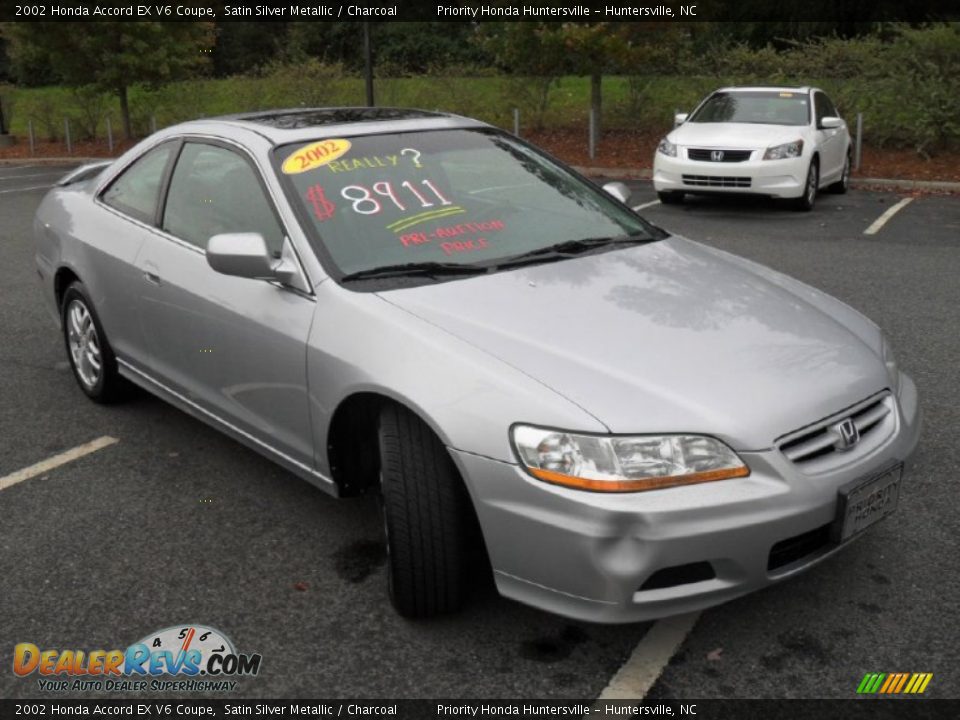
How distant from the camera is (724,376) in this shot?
9.59ft

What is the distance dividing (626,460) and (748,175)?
374 inches

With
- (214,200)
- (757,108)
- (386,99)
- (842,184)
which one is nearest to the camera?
(214,200)

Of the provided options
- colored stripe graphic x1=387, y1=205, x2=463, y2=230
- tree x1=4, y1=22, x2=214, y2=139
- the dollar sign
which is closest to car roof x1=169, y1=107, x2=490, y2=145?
the dollar sign

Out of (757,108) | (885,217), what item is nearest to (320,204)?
(885,217)

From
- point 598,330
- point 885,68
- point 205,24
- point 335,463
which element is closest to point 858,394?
point 598,330

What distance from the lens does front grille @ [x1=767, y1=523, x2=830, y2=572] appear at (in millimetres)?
2822

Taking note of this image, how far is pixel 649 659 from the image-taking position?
2984 millimetres

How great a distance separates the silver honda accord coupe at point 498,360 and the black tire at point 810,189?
25.2 ft

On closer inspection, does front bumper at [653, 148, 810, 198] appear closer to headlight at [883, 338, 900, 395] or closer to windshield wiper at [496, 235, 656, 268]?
windshield wiper at [496, 235, 656, 268]

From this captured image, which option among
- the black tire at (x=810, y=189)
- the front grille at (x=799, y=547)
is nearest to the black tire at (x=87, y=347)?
the front grille at (x=799, y=547)

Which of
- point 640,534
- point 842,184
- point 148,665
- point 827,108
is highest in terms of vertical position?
point 827,108

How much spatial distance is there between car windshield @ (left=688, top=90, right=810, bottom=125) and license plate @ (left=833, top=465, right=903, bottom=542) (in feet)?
32.7

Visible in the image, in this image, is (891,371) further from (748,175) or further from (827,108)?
(827,108)

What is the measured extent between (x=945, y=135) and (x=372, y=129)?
554 inches
